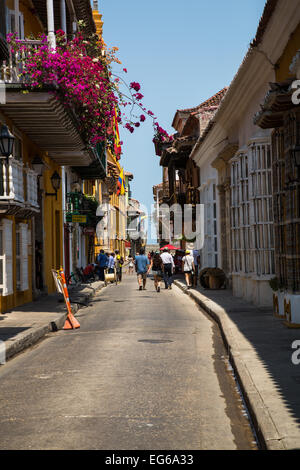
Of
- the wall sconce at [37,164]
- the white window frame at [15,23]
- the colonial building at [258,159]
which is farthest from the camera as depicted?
the wall sconce at [37,164]

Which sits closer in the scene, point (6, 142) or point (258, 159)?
point (6, 142)

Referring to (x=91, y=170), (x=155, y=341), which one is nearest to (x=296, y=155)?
(x=155, y=341)

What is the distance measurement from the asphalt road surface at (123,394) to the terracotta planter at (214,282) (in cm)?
1138

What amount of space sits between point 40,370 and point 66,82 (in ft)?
30.0

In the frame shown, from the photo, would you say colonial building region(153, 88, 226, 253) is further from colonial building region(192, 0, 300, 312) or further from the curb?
the curb

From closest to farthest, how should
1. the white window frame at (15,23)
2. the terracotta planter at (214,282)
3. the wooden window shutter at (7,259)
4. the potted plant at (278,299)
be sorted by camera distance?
the potted plant at (278,299), the wooden window shutter at (7,259), the white window frame at (15,23), the terracotta planter at (214,282)

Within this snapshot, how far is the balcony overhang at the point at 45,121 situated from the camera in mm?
16266

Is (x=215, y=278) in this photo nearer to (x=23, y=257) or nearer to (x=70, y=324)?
(x=23, y=257)

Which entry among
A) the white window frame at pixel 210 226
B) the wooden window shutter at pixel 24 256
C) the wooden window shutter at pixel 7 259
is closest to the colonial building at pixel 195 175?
the white window frame at pixel 210 226

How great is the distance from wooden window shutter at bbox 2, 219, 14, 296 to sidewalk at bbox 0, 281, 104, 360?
0.60 metres

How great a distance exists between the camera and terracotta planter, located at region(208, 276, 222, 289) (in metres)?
24.7

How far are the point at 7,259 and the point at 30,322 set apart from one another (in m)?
3.39

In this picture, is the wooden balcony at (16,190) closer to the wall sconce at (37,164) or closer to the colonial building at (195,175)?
the wall sconce at (37,164)

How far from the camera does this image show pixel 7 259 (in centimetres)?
1733
